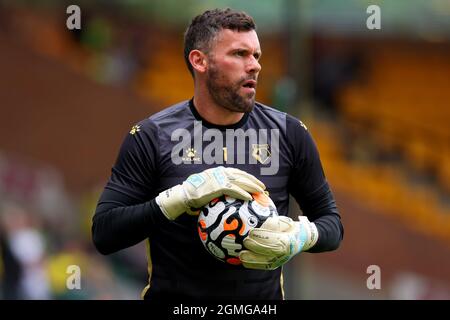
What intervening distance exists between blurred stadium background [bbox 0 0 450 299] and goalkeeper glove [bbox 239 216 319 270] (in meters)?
8.07

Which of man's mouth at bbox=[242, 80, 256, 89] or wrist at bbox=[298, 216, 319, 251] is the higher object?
man's mouth at bbox=[242, 80, 256, 89]

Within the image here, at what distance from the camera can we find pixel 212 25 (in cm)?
606

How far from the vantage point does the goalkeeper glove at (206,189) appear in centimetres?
564

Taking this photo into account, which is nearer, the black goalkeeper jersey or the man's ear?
the black goalkeeper jersey

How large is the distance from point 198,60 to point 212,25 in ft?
0.73

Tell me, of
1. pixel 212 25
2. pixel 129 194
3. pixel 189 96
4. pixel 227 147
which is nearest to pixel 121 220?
pixel 129 194

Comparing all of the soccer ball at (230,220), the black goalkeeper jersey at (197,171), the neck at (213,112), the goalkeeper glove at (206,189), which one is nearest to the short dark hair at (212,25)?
the neck at (213,112)

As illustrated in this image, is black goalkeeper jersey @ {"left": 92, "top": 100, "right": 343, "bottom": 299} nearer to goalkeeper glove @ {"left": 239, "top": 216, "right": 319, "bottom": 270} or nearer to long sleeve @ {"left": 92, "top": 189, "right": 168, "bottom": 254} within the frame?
long sleeve @ {"left": 92, "top": 189, "right": 168, "bottom": 254}

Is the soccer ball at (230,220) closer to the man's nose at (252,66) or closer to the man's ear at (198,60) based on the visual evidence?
the man's nose at (252,66)

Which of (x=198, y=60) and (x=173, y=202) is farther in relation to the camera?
(x=198, y=60)

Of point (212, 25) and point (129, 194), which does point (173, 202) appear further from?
point (212, 25)

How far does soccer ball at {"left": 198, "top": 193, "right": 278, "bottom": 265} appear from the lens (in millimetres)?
5691

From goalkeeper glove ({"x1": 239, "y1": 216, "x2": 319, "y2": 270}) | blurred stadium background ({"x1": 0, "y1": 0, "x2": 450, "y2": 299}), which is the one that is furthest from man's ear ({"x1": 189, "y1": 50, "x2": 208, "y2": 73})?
blurred stadium background ({"x1": 0, "y1": 0, "x2": 450, "y2": 299})
